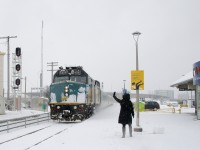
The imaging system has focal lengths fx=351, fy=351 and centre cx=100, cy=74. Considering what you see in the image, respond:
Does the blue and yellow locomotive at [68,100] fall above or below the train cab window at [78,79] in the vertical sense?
below

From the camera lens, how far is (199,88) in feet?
81.0

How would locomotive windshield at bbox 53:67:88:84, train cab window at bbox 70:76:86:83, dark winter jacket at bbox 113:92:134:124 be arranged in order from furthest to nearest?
1. locomotive windshield at bbox 53:67:88:84
2. train cab window at bbox 70:76:86:83
3. dark winter jacket at bbox 113:92:134:124

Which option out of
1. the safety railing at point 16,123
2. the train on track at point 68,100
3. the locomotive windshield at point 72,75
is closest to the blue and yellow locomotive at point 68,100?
the train on track at point 68,100

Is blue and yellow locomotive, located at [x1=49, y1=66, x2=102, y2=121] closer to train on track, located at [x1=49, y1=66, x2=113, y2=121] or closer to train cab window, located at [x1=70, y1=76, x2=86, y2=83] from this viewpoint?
train on track, located at [x1=49, y1=66, x2=113, y2=121]

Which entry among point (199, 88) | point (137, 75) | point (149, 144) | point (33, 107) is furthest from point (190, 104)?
point (149, 144)

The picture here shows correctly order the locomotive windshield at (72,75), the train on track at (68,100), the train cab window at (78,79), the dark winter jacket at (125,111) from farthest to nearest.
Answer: the locomotive windshield at (72,75)
the train cab window at (78,79)
the train on track at (68,100)
the dark winter jacket at (125,111)

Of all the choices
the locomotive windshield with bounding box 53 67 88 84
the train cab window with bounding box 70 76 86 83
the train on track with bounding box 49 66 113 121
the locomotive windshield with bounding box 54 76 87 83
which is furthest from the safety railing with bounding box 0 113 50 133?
the train cab window with bounding box 70 76 86 83

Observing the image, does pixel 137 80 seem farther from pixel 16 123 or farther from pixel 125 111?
pixel 16 123

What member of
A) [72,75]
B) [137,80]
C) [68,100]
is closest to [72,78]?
[72,75]

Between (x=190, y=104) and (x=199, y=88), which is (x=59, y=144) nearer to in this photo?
(x=199, y=88)

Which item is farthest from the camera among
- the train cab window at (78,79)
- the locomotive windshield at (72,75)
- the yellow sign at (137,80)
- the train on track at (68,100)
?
the locomotive windshield at (72,75)

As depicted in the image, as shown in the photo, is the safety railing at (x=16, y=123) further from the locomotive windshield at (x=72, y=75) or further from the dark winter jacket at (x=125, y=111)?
the dark winter jacket at (x=125, y=111)

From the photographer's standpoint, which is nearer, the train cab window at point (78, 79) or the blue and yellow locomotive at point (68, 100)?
the blue and yellow locomotive at point (68, 100)

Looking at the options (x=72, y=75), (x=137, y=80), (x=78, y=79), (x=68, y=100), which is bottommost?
(x=68, y=100)
